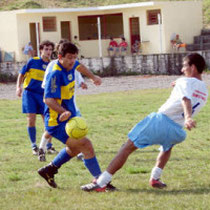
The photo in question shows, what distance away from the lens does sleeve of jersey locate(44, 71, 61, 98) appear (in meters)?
6.76

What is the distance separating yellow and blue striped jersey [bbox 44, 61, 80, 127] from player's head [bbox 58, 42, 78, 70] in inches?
2.7

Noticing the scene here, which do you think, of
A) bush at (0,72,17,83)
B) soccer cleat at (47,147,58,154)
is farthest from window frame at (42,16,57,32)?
soccer cleat at (47,147,58,154)

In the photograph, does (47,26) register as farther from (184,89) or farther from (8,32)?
(184,89)

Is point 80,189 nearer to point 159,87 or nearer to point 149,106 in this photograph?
point 149,106

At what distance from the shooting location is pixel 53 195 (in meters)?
6.75

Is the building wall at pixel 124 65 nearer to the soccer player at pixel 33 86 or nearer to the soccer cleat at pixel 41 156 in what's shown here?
the soccer player at pixel 33 86

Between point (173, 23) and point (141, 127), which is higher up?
point (173, 23)

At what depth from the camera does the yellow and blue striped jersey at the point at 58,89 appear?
6.77 metres

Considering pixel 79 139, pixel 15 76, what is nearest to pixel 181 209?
pixel 79 139

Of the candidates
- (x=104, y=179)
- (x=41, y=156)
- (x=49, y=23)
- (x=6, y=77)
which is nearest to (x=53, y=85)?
(x=104, y=179)

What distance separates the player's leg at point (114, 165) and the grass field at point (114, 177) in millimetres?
124

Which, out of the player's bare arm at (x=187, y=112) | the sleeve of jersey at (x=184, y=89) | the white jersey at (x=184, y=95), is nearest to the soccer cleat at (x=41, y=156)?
the white jersey at (x=184, y=95)

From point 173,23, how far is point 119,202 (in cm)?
3216

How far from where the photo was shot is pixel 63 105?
698 cm
